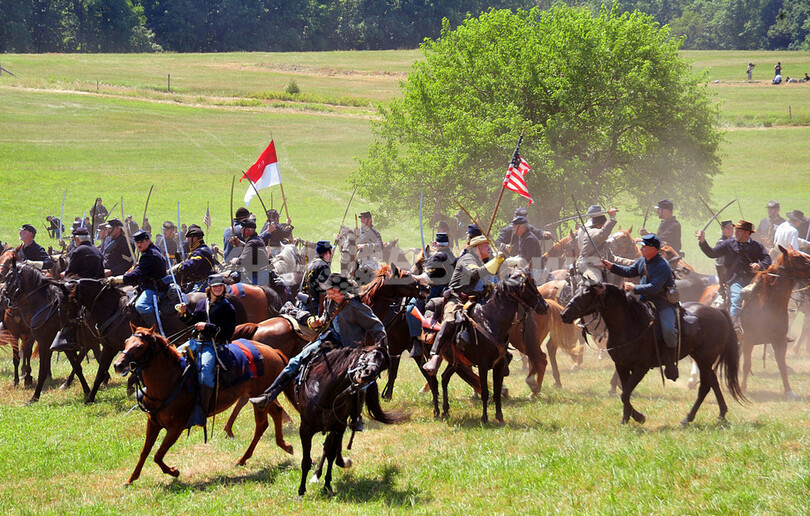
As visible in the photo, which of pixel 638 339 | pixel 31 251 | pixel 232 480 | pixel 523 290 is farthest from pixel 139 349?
pixel 31 251

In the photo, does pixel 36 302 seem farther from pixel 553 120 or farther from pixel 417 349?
pixel 553 120

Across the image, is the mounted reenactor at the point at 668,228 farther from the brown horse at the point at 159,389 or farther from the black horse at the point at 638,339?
the brown horse at the point at 159,389

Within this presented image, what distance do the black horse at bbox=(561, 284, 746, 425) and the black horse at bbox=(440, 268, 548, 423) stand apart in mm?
696

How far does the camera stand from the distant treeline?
352ft

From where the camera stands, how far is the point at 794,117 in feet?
201

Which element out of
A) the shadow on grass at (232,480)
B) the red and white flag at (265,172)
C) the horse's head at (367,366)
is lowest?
the shadow on grass at (232,480)

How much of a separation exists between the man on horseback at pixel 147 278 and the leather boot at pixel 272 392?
4432 mm

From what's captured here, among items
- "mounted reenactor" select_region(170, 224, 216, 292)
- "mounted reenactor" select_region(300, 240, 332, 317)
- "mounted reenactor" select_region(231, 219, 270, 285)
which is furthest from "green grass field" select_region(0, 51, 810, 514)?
"mounted reenactor" select_region(231, 219, 270, 285)

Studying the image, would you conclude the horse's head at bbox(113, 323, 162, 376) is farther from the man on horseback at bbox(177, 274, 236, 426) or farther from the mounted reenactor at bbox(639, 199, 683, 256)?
the mounted reenactor at bbox(639, 199, 683, 256)

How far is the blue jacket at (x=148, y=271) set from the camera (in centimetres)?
1388

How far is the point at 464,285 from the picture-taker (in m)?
12.8

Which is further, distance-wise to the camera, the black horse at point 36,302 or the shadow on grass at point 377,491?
Answer: the black horse at point 36,302

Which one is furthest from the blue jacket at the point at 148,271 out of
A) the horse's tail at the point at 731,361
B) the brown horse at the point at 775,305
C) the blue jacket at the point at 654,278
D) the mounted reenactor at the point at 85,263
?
the brown horse at the point at 775,305

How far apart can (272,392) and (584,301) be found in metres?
4.53
